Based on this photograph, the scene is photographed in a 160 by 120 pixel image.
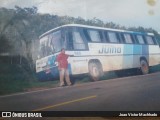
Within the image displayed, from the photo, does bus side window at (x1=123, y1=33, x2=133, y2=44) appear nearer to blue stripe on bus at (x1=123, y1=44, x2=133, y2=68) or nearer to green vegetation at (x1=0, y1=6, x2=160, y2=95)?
blue stripe on bus at (x1=123, y1=44, x2=133, y2=68)

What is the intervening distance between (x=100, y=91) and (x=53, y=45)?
88 centimetres

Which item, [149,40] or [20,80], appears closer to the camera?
[20,80]

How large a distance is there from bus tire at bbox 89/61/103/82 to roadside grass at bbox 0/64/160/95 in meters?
0.08

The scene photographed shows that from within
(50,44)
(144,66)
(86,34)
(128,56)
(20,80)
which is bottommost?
(20,80)

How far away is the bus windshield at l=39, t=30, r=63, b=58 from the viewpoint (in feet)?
12.3

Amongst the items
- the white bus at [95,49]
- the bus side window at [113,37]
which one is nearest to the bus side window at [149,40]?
Answer: the white bus at [95,49]

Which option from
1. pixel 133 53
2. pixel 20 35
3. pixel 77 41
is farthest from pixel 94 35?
pixel 20 35

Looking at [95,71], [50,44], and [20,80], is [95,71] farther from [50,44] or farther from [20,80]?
[20,80]

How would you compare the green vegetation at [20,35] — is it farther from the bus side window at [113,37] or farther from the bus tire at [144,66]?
the bus tire at [144,66]

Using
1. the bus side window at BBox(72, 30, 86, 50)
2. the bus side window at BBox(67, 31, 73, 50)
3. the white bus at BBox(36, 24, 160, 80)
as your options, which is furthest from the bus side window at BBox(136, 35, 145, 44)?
the bus side window at BBox(67, 31, 73, 50)

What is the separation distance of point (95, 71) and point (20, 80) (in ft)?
3.29

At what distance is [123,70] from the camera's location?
3.88 metres

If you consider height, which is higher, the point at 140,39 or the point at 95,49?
the point at 140,39

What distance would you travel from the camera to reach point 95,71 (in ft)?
12.5
